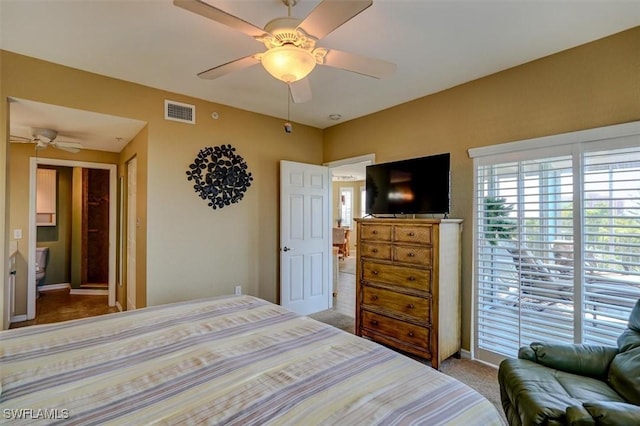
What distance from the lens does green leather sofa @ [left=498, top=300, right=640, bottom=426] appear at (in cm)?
129

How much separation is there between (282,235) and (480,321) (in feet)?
8.11

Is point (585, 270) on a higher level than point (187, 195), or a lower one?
lower

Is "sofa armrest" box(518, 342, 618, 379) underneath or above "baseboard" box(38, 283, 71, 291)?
above

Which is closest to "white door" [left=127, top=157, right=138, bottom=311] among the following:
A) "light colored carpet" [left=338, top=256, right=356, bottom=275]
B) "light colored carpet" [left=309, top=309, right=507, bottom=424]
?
"light colored carpet" [left=309, top=309, right=507, bottom=424]

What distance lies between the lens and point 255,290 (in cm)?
399

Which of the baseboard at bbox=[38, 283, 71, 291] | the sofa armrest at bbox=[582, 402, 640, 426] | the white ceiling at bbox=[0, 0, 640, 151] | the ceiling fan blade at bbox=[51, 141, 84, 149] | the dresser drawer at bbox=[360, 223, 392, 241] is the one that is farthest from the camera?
the baseboard at bbox=[38, 283, 71, 291]

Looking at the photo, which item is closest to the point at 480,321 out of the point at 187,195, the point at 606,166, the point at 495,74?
the point at 606,166

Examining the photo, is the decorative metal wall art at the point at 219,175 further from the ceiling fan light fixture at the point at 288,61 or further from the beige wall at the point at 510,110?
the ceiling fan light fixture at the point at 288,61

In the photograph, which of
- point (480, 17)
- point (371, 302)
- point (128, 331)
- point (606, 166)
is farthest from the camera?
point (371, 302)

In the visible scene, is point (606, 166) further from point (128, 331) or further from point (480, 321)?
point (128, 331)

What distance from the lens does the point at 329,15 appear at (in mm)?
1440

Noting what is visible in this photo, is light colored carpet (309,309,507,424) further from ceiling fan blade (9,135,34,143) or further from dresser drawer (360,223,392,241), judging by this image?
ceiling fan blade (9,135,34,143)

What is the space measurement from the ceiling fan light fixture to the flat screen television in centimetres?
171

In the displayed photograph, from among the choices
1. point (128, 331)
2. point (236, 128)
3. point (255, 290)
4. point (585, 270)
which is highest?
point (236, 128)
